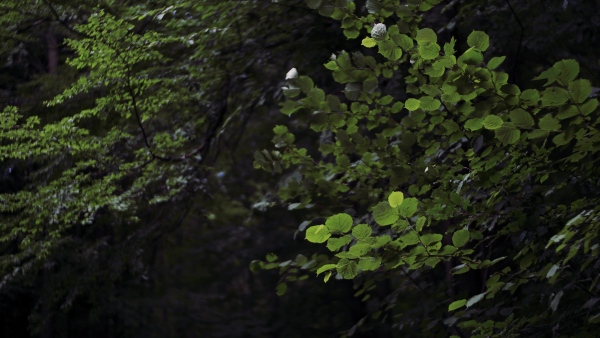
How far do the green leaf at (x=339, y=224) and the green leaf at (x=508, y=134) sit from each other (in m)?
0.41

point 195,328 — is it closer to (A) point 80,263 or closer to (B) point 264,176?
(B) point 264,176

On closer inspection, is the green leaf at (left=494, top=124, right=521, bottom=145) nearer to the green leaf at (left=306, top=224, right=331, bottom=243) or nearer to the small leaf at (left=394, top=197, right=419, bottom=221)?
the small leaf at (left=394, top=197, right=419, bottom=221)

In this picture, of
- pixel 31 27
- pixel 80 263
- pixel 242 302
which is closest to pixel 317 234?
pixel 31 27

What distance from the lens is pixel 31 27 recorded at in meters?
5.72

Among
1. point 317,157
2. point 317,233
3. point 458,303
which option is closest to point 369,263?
point 317,233

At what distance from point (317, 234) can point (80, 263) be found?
6.00 meters

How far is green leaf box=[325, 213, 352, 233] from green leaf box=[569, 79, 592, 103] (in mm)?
556

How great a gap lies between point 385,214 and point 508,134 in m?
0.36

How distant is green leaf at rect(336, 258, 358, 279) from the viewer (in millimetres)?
1714

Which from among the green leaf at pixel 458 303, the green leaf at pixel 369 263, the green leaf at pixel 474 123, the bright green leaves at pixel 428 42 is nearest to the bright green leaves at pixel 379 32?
the bright green leaves at pixel 428 42

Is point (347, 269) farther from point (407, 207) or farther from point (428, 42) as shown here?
point (428, 42)

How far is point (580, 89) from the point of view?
65.2 inches

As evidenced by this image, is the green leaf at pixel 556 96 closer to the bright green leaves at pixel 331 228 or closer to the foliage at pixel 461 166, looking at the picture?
the foliage at pixel 461 166

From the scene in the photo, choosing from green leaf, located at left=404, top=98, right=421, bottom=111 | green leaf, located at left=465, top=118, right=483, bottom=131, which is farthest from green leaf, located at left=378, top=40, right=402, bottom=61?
green leaf, located at left=465, top=118, right=483, bottom=131
